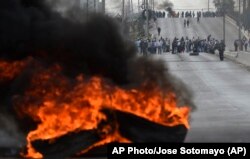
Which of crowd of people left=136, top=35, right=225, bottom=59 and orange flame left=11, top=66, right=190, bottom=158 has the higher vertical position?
orange flame left=11, top=66, right=190, bottom=158

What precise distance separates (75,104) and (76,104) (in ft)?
0.06

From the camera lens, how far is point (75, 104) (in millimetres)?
10531

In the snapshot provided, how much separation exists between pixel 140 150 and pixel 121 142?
5.07ft

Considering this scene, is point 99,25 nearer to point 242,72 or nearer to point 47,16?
point 47,16

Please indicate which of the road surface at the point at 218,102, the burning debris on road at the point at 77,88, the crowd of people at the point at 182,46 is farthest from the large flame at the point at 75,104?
the crowd of people at the point at 182,46

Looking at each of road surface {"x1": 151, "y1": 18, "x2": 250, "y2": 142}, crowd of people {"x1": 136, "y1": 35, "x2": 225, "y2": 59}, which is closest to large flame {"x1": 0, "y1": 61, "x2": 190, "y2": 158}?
road surface {"x1": 151, "y1": 18, "x2": 250, "y2": 142}

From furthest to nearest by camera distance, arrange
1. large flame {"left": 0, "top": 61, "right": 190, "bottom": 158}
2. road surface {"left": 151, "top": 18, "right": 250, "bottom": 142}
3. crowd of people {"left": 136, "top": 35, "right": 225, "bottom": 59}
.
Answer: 1. crowd of people {"left": 136, "top": 35, "right": 225, "bottom": 59}
2. road surface {"left": 151, "top": 18, "right": 250, "bottom": 142}
3. large flame {"left": 0, "top": 61, "right": 190, "bottom": 158}

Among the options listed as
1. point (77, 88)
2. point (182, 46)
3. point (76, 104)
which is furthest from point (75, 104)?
point (182, 46)

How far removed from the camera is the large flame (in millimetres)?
10500

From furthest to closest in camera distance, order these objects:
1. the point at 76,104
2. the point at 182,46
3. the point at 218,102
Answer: the point at 182,46 < the point at 218,102 < the point at 76,104

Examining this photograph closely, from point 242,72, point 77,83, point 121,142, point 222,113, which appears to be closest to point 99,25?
point 77,83

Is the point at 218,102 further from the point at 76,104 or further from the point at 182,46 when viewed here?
the point at 182,46

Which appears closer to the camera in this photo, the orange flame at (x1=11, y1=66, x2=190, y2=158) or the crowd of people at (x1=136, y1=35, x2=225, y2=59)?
the orange flame at (x1=11, y1=66, x2=190, y2=158)

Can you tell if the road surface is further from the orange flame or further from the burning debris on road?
the orange flame
